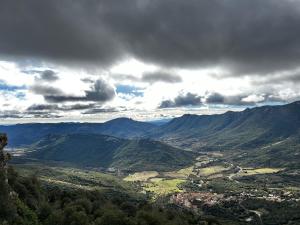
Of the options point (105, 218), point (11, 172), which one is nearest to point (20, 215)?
point (105, 218)

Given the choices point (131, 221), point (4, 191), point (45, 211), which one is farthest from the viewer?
point (131, 221)

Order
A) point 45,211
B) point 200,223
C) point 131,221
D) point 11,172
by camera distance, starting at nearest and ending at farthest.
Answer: point 45,211
point 131,221
point 11,172
point 200,223

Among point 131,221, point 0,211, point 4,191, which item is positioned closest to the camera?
point 0,211

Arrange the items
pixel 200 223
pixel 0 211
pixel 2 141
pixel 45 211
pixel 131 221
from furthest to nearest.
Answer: pixel 200 223
pixel 131 221
pixel 45 211
pixel 2 141
pixel 0 211

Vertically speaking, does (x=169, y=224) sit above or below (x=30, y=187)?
below

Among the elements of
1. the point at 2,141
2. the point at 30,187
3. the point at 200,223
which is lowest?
the point at 200,223

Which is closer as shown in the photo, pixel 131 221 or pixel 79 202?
pixel 131 221

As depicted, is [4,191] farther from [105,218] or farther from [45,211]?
[105,218]

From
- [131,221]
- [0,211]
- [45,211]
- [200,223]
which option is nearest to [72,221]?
[45,211]

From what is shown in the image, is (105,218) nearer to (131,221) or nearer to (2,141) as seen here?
(131,221)
